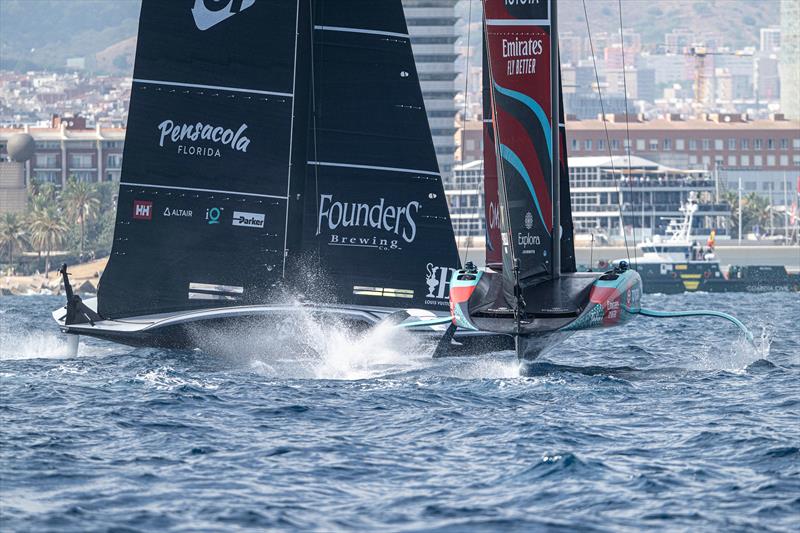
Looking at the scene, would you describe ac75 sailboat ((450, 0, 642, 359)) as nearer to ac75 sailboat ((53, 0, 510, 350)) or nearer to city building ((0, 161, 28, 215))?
ac75 sailboat ((53, 0, 510, 350))

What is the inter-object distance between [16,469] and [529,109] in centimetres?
1005

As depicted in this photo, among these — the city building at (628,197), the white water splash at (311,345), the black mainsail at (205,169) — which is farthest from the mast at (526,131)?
the city building at (628,197)

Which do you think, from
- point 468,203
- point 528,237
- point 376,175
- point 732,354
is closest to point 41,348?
point 376,175

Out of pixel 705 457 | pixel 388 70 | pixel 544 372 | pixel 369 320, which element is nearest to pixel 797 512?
pixel 705 457

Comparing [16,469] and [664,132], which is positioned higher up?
[664,132]

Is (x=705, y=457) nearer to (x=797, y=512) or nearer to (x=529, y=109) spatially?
(x=797, y=512)

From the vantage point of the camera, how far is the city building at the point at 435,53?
155375 mm

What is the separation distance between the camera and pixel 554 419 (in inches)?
680

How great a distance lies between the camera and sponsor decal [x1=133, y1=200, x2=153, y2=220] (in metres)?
24.5

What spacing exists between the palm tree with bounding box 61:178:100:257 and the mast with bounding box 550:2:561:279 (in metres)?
93.2

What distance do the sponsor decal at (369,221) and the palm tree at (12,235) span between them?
282ft

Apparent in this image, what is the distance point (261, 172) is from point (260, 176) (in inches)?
2.9

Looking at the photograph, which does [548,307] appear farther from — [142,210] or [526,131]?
[142,210]

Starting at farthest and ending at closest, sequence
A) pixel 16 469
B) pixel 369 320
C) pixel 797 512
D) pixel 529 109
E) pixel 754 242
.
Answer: pixel 754 242 → pixel 369 320 → pixel 529 109 → pixel 16 469 → pixel 797 512
